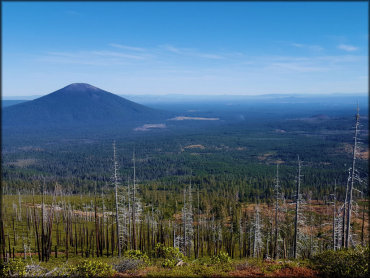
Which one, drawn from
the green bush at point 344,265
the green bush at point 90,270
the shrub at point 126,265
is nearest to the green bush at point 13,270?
the green bush at point 90,270

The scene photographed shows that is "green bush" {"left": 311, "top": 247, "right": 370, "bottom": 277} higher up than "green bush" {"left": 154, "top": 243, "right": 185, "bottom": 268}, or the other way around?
"green bush" {"left": 311, "top": 247, "right": 370, "bottom": 277}

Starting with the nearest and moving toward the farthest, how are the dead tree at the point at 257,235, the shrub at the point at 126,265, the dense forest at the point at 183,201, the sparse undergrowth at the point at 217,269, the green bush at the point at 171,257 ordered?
1. the sparse undergrowth at the point at 217,269
2. the shrub at the point at 126,265
3. the green bush at the point at 171,257
4. the dead tree at the point at 257,235
5. the dense forest at the point at 183,201

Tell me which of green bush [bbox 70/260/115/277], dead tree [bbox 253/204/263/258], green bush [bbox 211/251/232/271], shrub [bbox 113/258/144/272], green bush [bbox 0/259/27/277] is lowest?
dead tree [bbox 253/204/263/258]

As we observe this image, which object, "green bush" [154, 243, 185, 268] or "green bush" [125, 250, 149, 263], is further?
"green bush" [125, 250, 149, 263]

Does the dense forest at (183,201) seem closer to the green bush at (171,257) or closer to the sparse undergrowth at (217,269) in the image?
the green bush at (171,257)

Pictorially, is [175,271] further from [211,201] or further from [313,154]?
[313,154]

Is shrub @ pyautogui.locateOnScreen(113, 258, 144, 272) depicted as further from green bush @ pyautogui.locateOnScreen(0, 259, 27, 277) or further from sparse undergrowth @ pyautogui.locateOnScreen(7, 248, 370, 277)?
green bush @ pyautogui.locateOnScreen(0, 259, 27, 277)

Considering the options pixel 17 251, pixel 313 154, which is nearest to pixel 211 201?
pixel 17 251

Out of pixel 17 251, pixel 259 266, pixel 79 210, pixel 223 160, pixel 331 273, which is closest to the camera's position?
pixel 331 273

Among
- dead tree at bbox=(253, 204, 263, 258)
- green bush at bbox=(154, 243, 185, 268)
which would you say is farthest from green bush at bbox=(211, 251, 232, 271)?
dead tree at bbox=(253, 204, 263, 258)
